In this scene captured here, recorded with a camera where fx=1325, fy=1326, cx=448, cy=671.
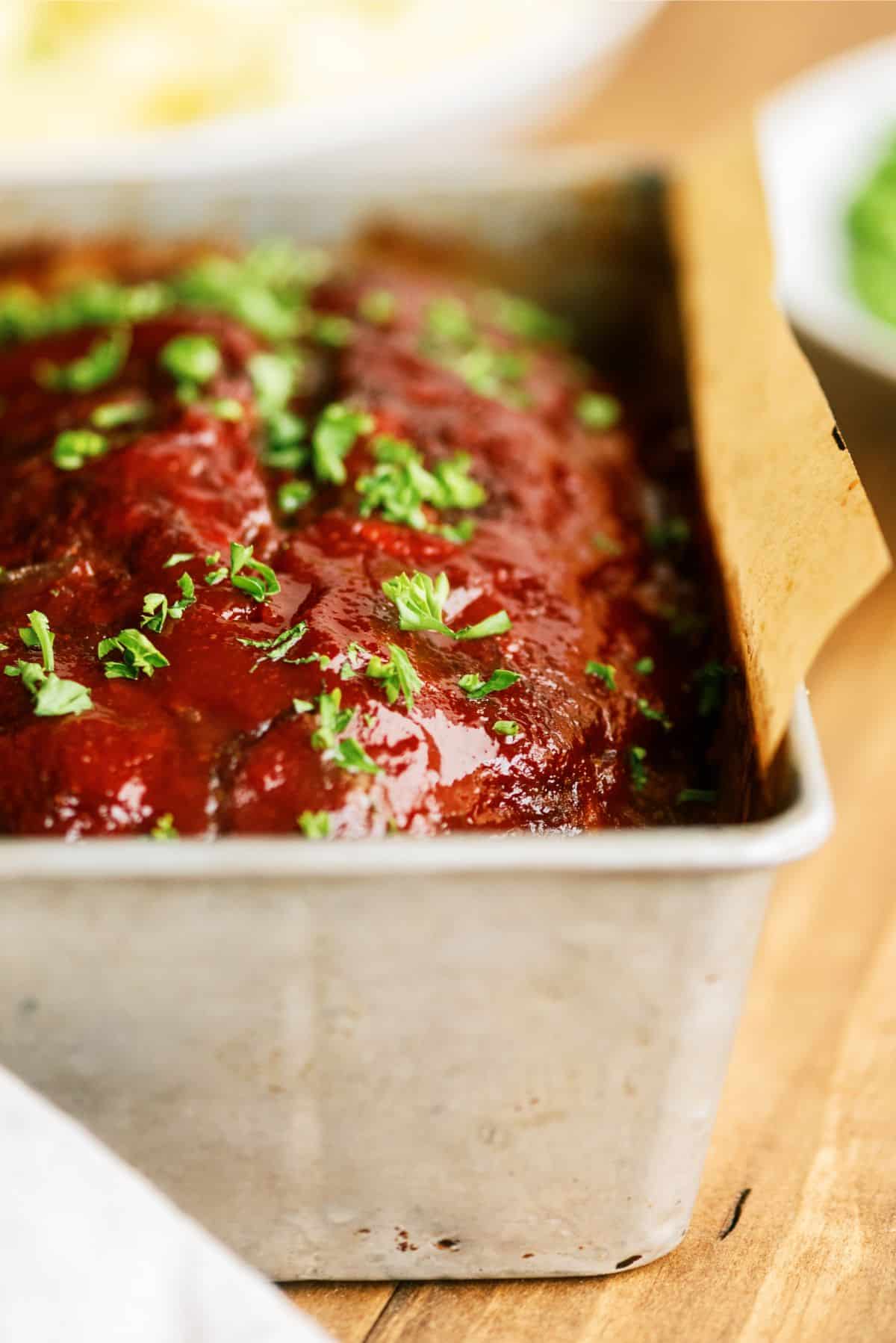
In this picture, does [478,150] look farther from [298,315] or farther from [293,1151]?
[293,1151]

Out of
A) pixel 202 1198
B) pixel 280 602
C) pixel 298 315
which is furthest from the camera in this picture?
pixel 298 315

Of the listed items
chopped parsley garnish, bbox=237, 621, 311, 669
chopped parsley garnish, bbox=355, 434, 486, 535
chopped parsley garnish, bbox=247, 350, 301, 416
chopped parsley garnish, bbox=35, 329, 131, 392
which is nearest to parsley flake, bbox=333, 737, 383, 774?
chopped parsley garnish, bbox=237, 621, 311, 669

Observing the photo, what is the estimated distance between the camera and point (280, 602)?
155 cm

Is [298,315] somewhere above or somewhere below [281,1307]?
above

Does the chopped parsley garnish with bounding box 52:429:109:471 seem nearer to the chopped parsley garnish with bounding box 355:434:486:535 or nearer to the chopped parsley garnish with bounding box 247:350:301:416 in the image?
the chopped parsley garnish with bounding box 247:350:301:416

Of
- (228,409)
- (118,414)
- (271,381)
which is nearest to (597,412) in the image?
(271,381)

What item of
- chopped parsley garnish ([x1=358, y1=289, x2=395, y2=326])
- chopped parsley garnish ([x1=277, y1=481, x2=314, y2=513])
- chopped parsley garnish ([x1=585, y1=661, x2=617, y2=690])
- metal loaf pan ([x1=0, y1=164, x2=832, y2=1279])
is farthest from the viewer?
chopped parsley garnish ([x1=358, y1=289, x2=395, y2=326])

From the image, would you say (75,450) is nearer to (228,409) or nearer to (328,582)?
(228,409)

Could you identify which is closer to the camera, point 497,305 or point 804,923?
point 804,923

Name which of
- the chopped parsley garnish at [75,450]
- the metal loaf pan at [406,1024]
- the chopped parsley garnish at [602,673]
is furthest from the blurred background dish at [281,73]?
the metal loaf pan at [406,1024]

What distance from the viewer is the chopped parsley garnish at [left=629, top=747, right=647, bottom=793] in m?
1.60

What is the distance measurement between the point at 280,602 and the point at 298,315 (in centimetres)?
95

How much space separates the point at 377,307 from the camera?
231 cm

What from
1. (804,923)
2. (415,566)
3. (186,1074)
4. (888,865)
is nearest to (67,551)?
(415,566)
